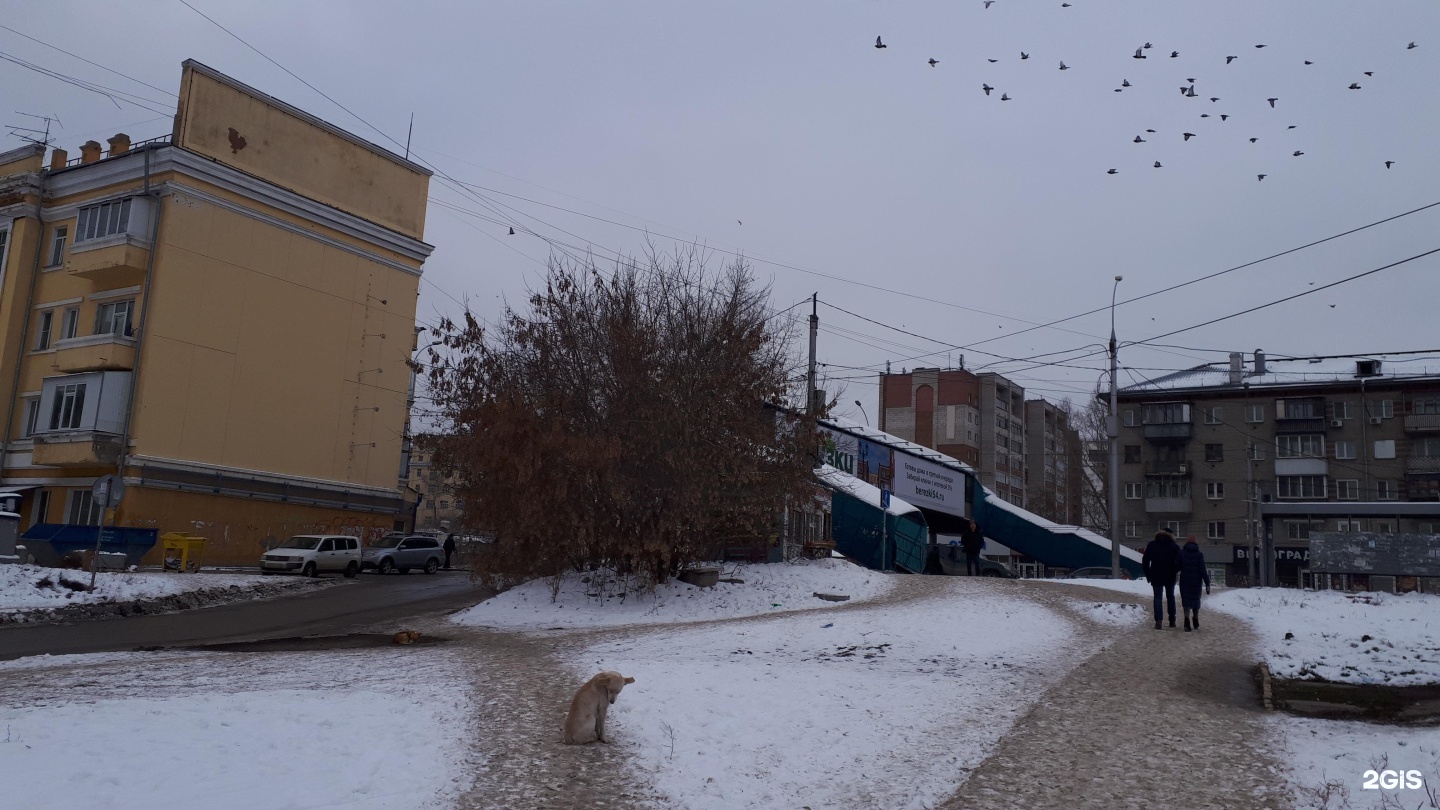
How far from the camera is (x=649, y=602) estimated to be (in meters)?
19.6

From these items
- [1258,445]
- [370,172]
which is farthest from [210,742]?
[1258,445]

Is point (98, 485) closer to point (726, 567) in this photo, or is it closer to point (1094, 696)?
point (726, 567)

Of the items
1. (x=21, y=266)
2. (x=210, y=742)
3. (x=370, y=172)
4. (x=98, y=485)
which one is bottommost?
(x=210, y=742)

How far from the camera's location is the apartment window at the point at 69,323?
41219 millimetres

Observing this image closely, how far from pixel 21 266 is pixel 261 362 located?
11.6m

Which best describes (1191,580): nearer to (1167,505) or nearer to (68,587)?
(68,587)

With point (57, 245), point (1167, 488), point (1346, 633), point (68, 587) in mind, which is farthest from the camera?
point (1167, 488)

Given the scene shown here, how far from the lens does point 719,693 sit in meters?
10.3

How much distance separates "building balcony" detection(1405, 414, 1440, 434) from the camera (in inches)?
2470

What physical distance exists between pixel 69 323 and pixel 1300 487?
233 ft

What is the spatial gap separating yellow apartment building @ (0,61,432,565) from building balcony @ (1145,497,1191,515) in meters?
51.9

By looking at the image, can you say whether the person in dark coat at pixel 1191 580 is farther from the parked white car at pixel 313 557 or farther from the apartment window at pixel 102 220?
the apartment window at pixel 102 220

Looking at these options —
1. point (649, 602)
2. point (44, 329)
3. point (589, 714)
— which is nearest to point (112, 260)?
point (44, 329)

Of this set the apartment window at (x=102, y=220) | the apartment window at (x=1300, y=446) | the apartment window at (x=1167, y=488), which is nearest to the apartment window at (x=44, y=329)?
the apartment window at (x=102, y=220)
